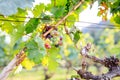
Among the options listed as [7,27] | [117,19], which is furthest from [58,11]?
[117,19]

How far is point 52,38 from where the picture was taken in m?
1.33

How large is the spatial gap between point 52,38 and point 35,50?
7.2 inches

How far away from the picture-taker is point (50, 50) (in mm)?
1428

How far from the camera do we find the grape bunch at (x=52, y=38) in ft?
4.21

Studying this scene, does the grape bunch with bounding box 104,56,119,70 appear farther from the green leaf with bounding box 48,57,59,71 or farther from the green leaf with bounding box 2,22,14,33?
the green leaf with bounding box 2,22,14,33

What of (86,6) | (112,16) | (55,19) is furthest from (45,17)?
(112,16)

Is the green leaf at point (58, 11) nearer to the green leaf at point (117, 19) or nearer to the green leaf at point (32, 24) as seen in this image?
the green leaf at point (32, 24)

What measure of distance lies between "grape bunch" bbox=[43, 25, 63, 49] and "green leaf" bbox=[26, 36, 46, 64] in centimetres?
13

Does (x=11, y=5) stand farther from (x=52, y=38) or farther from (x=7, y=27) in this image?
(x=7, y=27)

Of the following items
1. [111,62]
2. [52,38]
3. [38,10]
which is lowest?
[111,62]

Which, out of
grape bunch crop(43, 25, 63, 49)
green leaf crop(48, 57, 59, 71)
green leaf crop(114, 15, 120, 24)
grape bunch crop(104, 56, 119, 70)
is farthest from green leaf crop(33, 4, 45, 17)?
green leaf crop(114, 15, 120, 24)

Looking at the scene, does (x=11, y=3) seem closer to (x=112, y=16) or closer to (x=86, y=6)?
(x=86, y=6)

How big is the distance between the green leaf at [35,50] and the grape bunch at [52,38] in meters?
0.13

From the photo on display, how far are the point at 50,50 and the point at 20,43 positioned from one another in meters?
0.23
